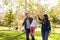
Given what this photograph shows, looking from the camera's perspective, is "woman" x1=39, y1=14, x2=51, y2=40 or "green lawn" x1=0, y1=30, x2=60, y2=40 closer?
"woman" x1=39, y1=14, x2=51, y2=40

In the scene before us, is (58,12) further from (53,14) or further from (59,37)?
(59,37)

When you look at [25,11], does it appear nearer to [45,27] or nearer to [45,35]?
[45,27]

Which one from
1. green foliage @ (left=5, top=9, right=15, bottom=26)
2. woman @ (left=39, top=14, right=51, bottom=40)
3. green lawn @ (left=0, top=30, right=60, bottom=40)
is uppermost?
green foliage @ (left=5, top=9, right=15, bottom=26)

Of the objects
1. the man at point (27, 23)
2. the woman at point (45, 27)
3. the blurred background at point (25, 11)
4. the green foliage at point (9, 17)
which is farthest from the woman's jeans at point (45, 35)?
the green foliage at point (9, 17)

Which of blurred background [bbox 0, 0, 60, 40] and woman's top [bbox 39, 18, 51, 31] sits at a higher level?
blurred background [bbox 0, 0, 60, 40]

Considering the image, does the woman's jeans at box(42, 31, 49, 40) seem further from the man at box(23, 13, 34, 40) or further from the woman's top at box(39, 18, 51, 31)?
the man at box(23, 13, 34, 40)

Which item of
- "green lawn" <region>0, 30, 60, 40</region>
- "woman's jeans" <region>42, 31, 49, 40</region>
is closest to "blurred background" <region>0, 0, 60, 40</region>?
"green lawn" <region>0, 30, 60, 40</region>

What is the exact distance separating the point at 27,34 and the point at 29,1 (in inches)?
24.5

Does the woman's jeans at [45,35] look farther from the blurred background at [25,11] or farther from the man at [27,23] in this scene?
the man at [27,23]

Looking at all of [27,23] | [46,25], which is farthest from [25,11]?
[46,25]

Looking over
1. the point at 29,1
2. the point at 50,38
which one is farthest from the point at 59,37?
the point at 29,1

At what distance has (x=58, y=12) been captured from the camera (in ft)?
10.5

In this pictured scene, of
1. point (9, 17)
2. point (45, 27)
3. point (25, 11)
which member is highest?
point (25, 11)

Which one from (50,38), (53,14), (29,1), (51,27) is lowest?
(50,38)
